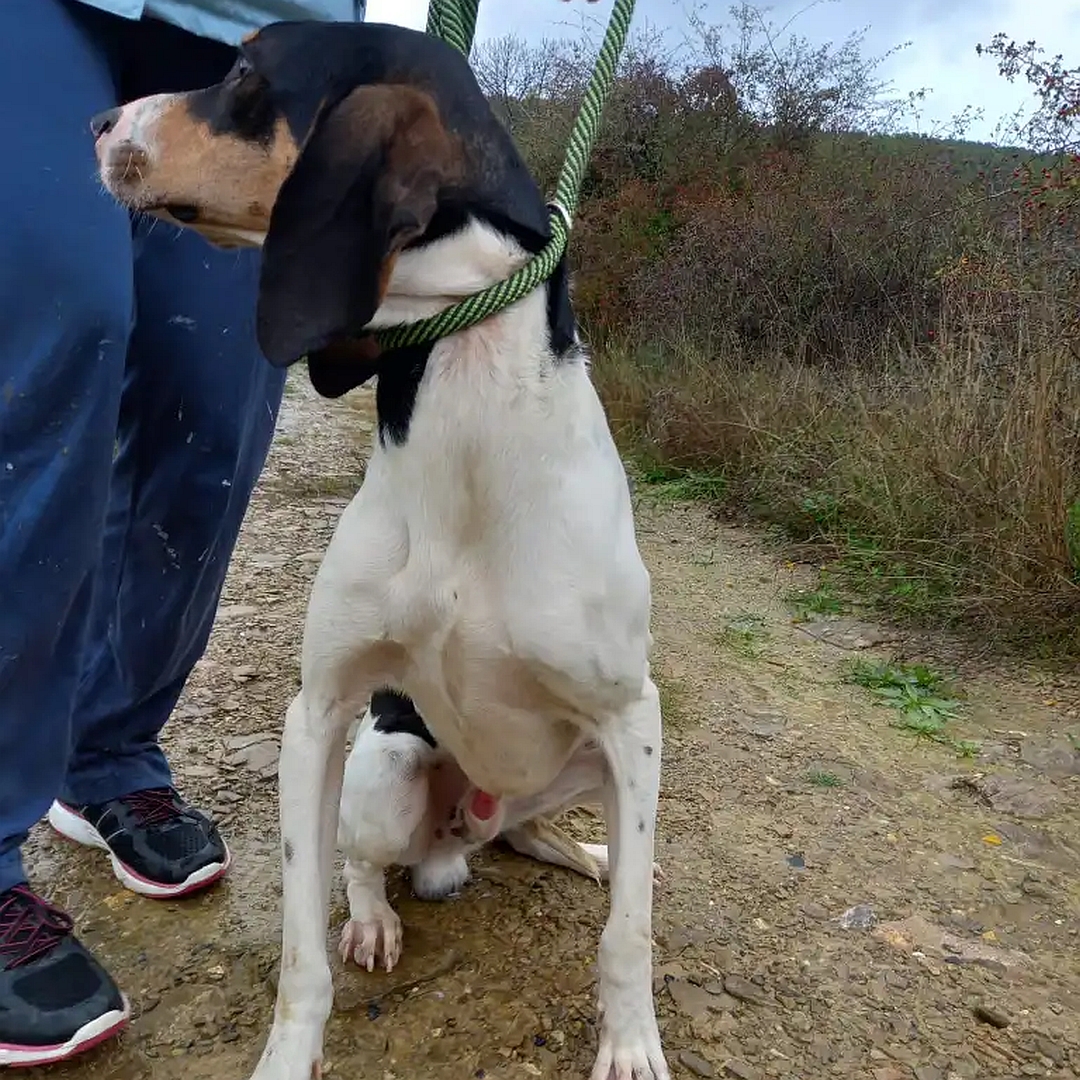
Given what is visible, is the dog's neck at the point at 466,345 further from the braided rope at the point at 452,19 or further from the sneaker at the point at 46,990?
the sneaker at the point at 46,990

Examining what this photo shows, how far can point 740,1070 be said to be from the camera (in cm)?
187

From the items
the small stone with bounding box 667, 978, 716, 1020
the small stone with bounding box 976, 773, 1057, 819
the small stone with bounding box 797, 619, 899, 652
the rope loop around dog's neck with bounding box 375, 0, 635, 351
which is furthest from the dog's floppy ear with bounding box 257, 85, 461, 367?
the small stone with bounding box 797, 619, 899, 652

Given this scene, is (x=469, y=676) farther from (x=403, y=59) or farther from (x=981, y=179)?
(x=981, y=179)

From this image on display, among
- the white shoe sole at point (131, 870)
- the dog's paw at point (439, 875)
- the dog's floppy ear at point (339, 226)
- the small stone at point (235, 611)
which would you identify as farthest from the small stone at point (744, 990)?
the small stone at point (235, 611)

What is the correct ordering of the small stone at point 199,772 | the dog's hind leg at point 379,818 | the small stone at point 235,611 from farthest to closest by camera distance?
the small stone at point 235,611 < the small stone at point 199,772 < the dog's hind leg at point 379,818

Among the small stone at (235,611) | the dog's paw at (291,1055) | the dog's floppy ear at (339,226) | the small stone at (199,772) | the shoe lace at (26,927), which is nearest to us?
the dog's floppy ear at (339,226)

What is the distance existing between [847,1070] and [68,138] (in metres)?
1.95

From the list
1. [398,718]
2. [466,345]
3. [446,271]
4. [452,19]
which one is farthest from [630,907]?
[452,19]

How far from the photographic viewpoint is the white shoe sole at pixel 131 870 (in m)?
2.23

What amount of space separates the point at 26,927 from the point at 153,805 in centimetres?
49

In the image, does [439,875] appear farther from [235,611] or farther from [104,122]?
[235,611]

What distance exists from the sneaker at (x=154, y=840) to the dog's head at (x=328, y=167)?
1141 millimetres

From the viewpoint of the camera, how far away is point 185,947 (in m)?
2.11

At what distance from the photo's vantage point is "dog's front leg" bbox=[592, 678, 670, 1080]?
1.78 meters
